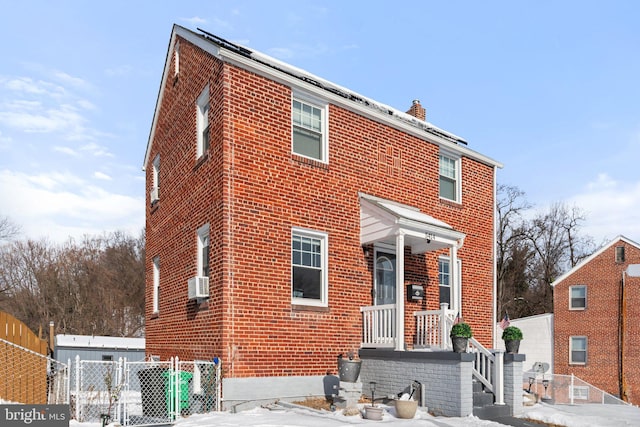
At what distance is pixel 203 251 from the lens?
14359mm

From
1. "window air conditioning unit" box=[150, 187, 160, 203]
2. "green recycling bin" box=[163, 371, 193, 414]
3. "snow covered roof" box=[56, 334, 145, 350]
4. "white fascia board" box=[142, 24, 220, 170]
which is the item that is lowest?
"snow covered roof" box=[56, 334, 145, 350]

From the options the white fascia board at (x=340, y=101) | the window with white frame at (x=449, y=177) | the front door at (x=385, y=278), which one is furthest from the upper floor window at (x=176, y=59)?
the window with white frame at (x=449, y=177)

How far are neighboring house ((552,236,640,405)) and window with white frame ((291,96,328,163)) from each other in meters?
23.1

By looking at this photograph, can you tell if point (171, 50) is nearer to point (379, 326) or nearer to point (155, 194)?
point (155, 194)

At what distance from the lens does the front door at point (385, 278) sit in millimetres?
15461

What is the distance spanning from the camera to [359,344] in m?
14.6

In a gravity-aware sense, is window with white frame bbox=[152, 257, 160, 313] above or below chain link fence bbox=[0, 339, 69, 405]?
above

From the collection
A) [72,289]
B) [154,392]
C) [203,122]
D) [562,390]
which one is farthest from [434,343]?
[72,289]

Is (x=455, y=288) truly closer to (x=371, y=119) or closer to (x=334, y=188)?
(x=334, y=188)

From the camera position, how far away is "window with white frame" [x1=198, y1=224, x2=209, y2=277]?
45.9 ft

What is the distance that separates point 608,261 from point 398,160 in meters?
21.4

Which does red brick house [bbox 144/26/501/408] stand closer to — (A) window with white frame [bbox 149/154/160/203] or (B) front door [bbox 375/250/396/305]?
(B) front door [bbox 375/250/396/305]

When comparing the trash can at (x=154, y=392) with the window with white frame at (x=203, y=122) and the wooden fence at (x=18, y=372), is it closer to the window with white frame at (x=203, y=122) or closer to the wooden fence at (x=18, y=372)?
the wooden fence at (x=18, y=372)

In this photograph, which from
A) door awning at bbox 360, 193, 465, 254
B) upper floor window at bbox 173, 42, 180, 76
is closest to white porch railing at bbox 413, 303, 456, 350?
door awning at bbox 360, 193, 465, 254
